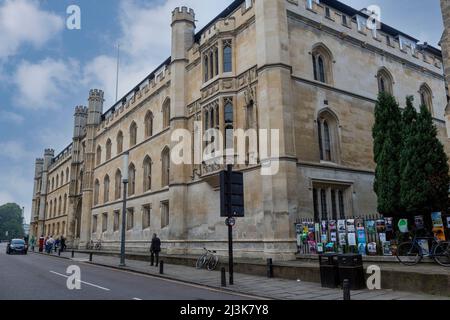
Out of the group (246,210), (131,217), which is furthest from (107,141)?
(246,210)

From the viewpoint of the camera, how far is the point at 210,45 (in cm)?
2225

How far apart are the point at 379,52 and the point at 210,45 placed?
1036cm

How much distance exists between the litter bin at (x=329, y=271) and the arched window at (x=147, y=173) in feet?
65.7

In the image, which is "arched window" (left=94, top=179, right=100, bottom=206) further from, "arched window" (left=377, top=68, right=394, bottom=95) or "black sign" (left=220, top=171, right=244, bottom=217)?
"black sign" (left=220, top=171, right=244, bottom=217)

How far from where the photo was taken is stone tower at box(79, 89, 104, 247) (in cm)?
3959

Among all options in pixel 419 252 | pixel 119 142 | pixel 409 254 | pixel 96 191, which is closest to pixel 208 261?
pixel 409 254

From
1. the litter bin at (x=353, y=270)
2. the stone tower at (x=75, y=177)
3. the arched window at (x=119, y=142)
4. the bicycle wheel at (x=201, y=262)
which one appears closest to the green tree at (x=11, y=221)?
the stone tower at (x=75, y=177)

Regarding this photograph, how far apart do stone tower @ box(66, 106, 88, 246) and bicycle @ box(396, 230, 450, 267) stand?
131ft

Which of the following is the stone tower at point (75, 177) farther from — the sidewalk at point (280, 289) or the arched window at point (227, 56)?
the sidewalk at point (280, 289)

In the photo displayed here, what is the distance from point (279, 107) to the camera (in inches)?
681

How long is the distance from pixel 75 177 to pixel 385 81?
37.3 m

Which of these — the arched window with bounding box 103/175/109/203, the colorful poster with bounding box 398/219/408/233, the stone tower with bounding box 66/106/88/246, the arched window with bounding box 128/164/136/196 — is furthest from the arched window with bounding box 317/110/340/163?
the stone tower with bounding box 66/106/88/246

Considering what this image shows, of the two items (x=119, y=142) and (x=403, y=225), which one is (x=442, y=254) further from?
(x=119, y=142)
